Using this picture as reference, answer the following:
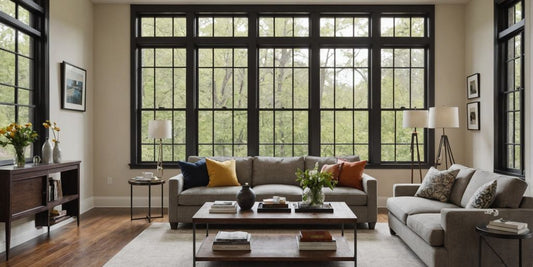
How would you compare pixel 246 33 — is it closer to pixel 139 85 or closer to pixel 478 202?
pixel 139 85

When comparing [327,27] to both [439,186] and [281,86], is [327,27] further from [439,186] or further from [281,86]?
[439,186]

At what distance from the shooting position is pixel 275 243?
378 centimetres

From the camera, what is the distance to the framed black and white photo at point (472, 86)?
5.91 meters

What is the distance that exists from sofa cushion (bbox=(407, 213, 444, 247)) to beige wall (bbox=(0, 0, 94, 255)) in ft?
13.5

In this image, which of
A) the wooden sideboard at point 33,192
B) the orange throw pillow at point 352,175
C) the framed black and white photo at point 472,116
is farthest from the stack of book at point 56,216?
the framed black and white photo at point 472,116

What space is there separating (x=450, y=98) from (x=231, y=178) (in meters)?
3.73

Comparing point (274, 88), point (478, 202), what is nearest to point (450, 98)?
point (274, 88)

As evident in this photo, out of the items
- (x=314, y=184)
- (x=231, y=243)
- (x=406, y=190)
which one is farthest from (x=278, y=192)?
(x=231, y=243)

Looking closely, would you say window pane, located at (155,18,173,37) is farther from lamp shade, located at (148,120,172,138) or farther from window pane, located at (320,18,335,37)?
window pane, located at (320,18,335,37)

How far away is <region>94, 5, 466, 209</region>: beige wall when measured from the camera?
6.39 meters

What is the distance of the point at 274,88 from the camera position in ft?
21.3

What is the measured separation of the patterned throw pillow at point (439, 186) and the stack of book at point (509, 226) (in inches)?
49.2

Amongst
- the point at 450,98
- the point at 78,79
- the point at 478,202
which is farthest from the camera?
the point at 450,98

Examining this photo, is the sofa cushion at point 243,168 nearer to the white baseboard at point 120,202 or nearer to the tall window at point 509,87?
the white baseboard at point 120,202
